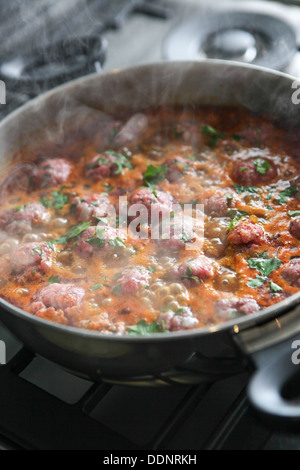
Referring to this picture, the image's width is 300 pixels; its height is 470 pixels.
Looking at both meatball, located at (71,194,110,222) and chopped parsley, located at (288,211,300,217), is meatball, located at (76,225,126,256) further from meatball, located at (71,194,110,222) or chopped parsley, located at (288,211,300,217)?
chopped parsley, located at (288,211,300,217)

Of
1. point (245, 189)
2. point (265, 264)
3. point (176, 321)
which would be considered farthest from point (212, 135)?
point (176, 321)

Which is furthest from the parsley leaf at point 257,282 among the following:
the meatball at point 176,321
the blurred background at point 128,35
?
the blurred background at point 128,35

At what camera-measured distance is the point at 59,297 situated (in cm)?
166

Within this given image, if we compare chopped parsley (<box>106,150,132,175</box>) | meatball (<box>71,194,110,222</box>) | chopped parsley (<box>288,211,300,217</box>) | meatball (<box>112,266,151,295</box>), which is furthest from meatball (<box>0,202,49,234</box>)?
chopped parsley (<box>288,211,300,217</box>)

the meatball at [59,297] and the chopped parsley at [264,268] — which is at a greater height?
the chopped parsley at [264,268]

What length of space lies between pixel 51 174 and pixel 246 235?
2.96 feet

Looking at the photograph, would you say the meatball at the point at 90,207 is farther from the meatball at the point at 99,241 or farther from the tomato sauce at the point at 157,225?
the meatball at the point at 99,241

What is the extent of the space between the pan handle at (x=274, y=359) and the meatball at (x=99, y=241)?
2.26 ft

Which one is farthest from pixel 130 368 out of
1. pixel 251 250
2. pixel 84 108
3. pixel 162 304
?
pixel 84 108

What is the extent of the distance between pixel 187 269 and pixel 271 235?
1.21ft

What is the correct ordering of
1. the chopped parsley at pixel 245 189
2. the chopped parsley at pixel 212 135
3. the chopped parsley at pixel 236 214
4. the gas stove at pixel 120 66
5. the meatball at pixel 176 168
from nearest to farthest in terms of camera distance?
the gas stove at pixel 120 66 → the chopped parsley at pixel 236 214 → the chopped parsley at pixel 245 189 → the meatball at pixel 176 168 → the chopped parsley at pixel 212 135

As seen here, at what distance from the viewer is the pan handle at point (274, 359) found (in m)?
1.22

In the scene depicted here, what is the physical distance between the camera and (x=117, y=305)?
65.6 inches

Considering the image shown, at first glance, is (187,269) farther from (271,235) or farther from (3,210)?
(3,210)
